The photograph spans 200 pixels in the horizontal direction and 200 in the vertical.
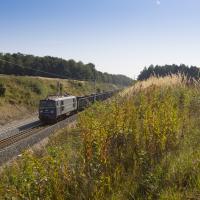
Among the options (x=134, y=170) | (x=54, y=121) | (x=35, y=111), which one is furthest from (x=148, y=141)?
(x=35, y=111)

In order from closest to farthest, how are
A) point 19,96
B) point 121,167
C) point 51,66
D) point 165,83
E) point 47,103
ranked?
point 121,167, point 165,83, point 47,103, point 19,96, point 51,66

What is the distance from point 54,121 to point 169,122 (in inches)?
1007

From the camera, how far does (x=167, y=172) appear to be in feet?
17.1

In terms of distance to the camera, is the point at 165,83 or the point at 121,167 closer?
the point at 121,167

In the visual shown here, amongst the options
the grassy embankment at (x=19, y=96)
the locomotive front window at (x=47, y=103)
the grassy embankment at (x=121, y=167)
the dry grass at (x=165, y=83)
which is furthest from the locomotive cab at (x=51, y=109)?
the grassy embankment at (x=121, y=167)

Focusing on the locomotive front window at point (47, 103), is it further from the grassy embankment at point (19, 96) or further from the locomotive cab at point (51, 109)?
the grassy embankment at point (19, 96)

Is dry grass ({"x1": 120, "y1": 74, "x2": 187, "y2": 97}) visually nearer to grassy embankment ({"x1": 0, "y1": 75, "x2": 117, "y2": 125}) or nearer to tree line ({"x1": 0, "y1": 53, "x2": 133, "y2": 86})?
grassy embankment ({"x1": 0, "y1": 75, "x2": 117, "y2": 125})

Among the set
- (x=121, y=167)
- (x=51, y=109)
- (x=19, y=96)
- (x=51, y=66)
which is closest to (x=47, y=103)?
(x=51, y=109)

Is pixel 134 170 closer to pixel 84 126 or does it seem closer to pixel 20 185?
pixel 84 126

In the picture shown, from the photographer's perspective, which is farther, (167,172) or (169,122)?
(169,122)

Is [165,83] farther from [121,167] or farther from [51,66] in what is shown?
[51,66]

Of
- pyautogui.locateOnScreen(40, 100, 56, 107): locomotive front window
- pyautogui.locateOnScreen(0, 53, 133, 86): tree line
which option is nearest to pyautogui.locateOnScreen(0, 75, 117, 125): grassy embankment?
pyautogui.locateOnScreen(40, 100, 56, 107): locomotive front window

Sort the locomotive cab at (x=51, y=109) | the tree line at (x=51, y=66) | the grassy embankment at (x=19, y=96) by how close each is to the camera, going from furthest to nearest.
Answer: the tree line at (x=51, y=66), the grassy embankment at (x=19, y=96), the locomotive cab at (x=51, y=109)

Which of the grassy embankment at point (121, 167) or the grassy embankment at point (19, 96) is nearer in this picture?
the grassy embankment at point (121, 167)
